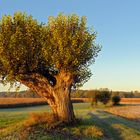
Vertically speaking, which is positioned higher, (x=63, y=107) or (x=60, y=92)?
(x=60, y=92)

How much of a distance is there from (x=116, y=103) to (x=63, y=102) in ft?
280

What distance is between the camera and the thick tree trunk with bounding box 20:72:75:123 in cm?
3525

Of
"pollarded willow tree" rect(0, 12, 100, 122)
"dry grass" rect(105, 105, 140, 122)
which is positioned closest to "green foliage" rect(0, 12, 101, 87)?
"pollarded willow tree" rect(0, 12, 100, 122)

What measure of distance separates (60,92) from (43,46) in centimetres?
407

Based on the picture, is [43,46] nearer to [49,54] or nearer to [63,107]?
[49,54]

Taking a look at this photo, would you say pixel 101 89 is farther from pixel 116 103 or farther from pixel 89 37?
pixel 89 37

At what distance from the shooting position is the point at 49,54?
1355 inches

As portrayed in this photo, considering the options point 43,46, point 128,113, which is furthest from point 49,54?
point 128,113

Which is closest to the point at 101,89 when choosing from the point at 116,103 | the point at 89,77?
the point at 116,103

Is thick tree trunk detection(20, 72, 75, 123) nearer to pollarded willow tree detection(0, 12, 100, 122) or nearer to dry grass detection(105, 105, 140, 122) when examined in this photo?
pollarded willow tree detection(0, 12, 100, 122)

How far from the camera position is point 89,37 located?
3500 cm

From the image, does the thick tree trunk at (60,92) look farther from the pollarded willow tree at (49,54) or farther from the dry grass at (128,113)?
the dry grass at (128,113)

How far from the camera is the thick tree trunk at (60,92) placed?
35.2 meters

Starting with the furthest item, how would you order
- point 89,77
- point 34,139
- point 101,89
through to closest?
point 101,89 < point 89,77 < point 34,139
